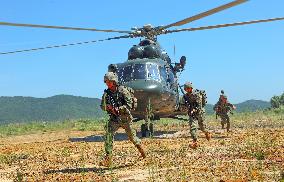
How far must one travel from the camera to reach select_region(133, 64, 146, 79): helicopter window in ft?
47.4

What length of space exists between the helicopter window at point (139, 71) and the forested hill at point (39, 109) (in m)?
139

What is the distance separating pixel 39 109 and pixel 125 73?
546 feet

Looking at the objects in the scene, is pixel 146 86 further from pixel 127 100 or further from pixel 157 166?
pixel 157 166

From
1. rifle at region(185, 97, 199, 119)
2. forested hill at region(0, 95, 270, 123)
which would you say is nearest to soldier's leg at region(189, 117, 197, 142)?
rifle at region(185, 97, 199, 119)

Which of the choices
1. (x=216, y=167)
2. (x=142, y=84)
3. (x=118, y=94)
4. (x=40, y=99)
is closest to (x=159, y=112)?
(x=142, y=84)

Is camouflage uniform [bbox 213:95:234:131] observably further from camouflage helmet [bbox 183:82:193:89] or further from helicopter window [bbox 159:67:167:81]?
camouflage helmet [bbox 183:82:193:89]

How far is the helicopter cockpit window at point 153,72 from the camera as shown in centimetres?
1457

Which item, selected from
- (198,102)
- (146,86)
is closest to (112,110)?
(198,102)

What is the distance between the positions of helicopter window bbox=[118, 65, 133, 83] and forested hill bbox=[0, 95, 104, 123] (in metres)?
139

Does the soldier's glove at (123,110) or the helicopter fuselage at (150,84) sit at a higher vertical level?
the helicopter fuselage at (150,84)

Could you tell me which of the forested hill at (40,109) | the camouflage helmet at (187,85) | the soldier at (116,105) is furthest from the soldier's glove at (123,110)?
the forested hill at (40,109)

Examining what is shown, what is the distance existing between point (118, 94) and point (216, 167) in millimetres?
2226

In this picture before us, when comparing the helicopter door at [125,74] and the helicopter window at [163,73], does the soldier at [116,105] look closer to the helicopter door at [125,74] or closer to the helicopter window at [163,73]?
the helicopter door at [125,74]

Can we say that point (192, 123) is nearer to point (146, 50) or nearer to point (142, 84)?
point (142, 84)
